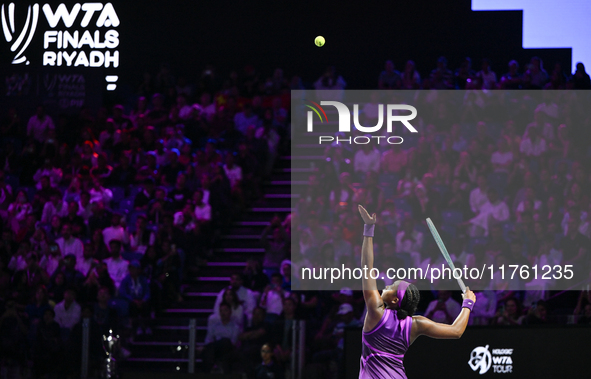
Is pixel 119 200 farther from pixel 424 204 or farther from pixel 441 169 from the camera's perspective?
pixel 441 169

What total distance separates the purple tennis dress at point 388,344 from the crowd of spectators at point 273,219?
11.9ft

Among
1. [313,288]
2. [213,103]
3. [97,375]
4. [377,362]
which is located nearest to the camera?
[377,362]

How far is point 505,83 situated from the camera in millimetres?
12695

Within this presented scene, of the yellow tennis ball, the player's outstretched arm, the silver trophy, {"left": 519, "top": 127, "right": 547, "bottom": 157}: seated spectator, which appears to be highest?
the yellow tennis ball

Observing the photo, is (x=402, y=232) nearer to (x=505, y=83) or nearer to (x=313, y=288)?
(x=313, y=288)

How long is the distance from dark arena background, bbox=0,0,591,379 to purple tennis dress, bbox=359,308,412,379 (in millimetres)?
3290

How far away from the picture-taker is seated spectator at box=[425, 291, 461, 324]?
Result: 9586 mm

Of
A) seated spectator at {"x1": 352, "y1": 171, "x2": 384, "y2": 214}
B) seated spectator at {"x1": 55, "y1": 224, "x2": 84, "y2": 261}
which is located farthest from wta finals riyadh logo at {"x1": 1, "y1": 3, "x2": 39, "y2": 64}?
seated spectator at {"x1": 352, "y1": 171, "x2": 384, "y2": 214}

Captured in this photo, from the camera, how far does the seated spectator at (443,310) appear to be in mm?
9586

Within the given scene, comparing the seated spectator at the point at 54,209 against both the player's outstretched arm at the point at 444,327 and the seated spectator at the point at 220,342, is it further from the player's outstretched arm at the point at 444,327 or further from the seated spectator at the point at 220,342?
the player's outstretched arm at the point at 444,327

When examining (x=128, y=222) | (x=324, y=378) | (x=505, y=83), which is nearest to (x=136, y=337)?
(x=324, y=378)

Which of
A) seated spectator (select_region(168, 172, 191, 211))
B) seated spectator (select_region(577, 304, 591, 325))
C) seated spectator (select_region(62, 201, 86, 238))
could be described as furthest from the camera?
seated spectator (select_region(168, 172, 191, 211))

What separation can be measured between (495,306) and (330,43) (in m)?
6.85

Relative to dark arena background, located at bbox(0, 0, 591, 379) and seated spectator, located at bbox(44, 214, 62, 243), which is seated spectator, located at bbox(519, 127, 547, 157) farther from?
seated spectator, located at bbox(44, 214, 62, 243)
